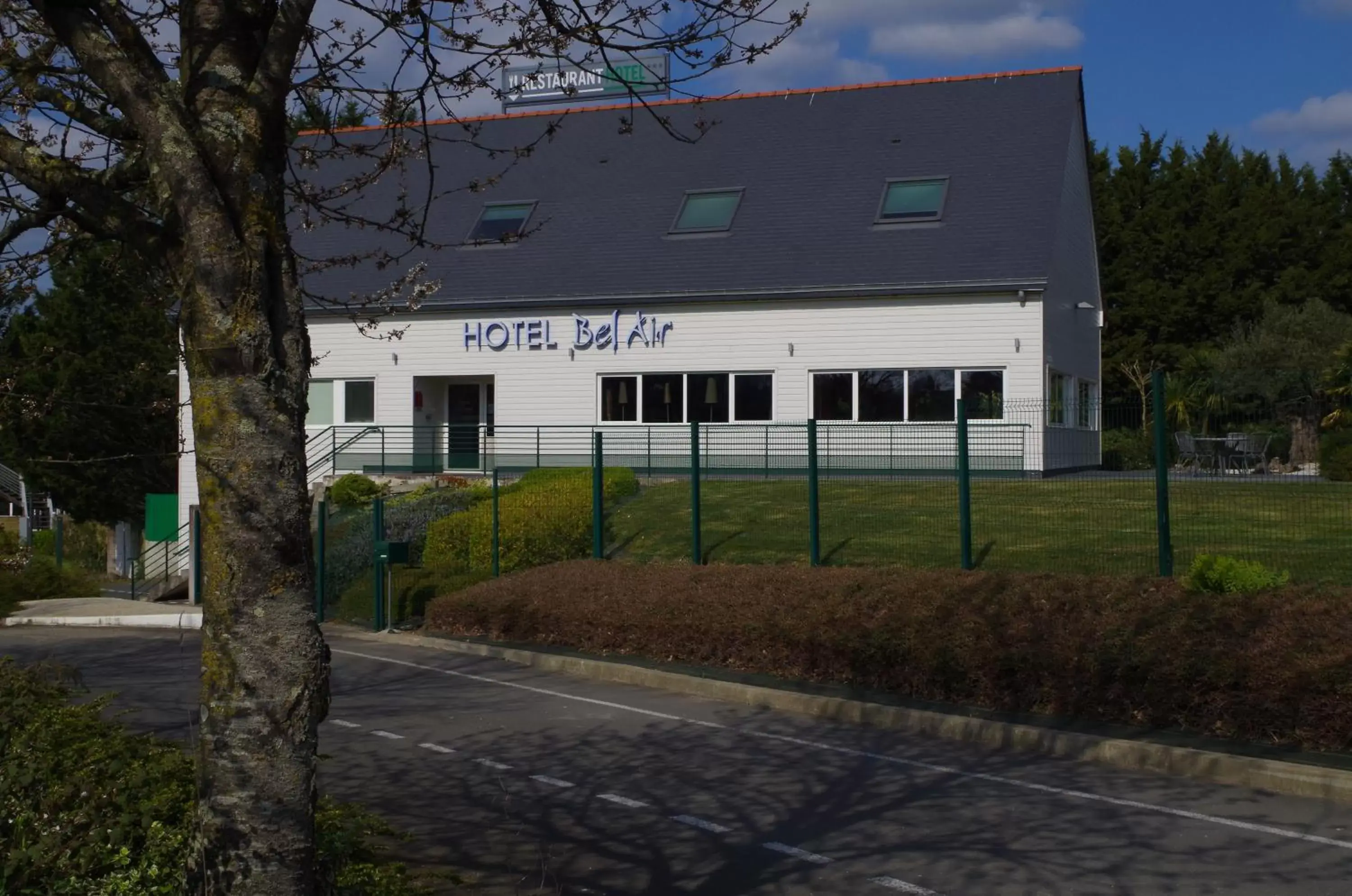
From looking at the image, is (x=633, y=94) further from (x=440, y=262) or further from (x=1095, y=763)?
(x=440, y=262)

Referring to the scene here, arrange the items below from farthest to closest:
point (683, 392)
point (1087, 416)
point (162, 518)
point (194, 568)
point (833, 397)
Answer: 1. point (683, 392)
2. point (833, 397)
3. point (162, 518)
4. point (194, 568)
5. point (1087, 416)

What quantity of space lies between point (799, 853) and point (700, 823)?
812 mm

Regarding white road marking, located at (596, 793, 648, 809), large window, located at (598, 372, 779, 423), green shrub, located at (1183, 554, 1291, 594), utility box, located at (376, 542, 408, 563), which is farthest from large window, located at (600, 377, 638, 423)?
white road marking, located at (596, 793, 648, 809)

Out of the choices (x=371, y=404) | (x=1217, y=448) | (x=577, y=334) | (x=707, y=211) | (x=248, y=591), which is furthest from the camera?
(x=371, y=404)

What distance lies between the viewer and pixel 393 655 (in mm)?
16188

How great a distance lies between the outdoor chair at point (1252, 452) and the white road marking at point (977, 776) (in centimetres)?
645

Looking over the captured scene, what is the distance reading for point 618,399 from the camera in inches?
1196

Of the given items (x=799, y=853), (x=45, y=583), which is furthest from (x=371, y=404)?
(x=799, y=853)

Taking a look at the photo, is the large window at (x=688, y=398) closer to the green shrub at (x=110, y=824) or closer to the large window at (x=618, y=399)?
the large window at (x=618, y=399)

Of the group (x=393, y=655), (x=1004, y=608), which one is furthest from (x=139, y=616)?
(x=1004, y=608)

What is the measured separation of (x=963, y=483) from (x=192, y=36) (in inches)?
460

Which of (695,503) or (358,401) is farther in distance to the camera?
(358,401)

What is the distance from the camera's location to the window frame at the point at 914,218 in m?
28.7

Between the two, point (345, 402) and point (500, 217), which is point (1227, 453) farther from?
point (345, 402)
